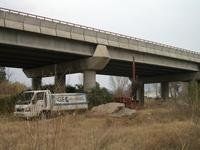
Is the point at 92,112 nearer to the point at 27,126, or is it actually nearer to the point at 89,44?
the point at 89,44

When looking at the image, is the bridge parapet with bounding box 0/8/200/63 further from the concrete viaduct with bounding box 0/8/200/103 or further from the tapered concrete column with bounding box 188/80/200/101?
the tapered concrete column with bounding box 188/80/200/101

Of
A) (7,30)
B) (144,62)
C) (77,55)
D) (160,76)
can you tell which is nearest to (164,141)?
(7,30)

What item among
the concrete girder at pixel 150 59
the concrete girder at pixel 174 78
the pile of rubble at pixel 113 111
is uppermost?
the concrete girder at pixel 150 59

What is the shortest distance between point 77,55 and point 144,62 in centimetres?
1140

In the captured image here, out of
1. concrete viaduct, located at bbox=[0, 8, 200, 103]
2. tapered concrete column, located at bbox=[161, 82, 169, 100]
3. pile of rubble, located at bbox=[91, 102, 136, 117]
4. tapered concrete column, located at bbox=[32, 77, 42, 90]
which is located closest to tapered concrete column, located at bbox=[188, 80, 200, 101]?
tapered concrete column, located at bbox=[32, 77, 42, 90]

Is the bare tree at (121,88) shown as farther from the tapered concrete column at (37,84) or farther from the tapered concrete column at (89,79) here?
the tapered concrete column at (37,84)

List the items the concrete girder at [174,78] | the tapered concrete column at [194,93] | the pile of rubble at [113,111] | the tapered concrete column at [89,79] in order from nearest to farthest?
1. the tapered concrete column at [194,93]
2. the pile of rubble at [113,111]
3. the tapered concrete column at [89,79]
4. the concrete girder at [174,78]

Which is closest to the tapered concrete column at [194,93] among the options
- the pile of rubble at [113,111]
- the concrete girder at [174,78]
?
the pile of rubble at [113,111]

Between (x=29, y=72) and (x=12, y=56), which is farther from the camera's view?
(x=29, y=72)

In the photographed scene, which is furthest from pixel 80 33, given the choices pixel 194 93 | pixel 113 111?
pixel 194 93

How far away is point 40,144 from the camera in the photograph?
16.7 feet

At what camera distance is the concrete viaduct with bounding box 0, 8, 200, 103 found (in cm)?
3531

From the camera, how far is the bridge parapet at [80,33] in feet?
113

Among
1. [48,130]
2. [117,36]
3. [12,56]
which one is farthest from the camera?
[117,36]
